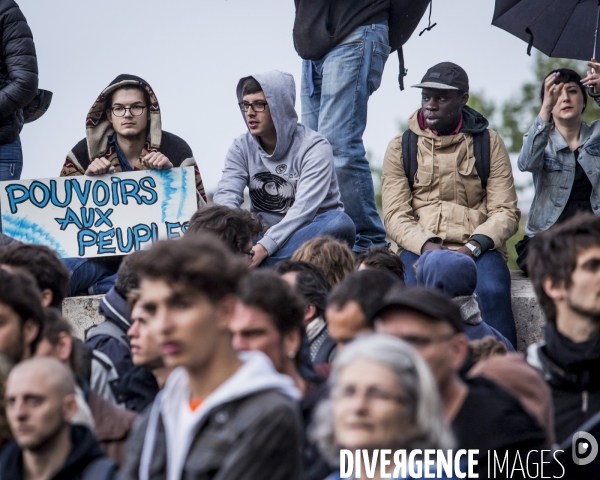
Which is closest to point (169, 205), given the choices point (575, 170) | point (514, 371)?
point (575, 170)

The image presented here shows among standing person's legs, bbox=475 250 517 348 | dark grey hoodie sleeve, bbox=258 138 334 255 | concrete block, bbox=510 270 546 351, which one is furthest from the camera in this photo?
dark grey hoodie sleeve, bbox=258 138 334 255

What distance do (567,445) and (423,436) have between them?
38.2 inches

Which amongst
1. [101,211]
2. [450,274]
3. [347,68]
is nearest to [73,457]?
[450,274]

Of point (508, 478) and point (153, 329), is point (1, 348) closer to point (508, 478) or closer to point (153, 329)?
point (153, 329)

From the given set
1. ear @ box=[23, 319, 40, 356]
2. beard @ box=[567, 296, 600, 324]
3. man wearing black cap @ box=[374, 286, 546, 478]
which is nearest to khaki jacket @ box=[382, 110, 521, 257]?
beard @ box=[567, 296, 600, 324]

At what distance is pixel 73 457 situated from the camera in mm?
3479

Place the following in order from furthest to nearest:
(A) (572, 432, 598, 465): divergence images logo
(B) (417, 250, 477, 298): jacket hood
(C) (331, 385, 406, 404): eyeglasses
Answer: (B) (417, 250, 477, 298): jacket hood → (A) (572, 432, 598, 465): divergence images logo → (C) (331, 385, 406, 404): eyeglasses

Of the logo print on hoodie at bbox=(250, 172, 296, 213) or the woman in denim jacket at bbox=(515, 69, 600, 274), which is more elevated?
the woman in denim jacket at bbox=(515, 69, 600, 274)

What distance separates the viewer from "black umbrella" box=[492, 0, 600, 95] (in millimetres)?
7082

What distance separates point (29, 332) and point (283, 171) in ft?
9.94

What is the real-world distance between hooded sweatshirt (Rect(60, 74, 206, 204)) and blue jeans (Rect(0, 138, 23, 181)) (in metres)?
0.40

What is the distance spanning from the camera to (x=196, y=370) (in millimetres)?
3197

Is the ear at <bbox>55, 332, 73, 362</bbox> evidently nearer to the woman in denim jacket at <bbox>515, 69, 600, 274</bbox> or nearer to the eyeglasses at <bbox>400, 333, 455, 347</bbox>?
the eyeglasses at <bbox>400, 333, 455, 347</bbox>

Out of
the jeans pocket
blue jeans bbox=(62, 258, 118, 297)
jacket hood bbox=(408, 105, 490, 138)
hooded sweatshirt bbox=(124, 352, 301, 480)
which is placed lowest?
blue jeans bbox=(62, 258, 118, 297)
